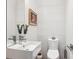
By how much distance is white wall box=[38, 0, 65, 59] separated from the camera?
3.28 m

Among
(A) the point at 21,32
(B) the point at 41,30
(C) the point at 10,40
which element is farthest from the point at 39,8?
(C) the point at 10,40

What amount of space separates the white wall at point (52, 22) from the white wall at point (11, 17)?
58.1 inches

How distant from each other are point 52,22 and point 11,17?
1.72 m

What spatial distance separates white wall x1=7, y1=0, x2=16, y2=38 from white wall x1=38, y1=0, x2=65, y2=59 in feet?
4.85

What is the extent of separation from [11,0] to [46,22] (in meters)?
1.69

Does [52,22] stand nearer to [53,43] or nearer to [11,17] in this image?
[53,43]

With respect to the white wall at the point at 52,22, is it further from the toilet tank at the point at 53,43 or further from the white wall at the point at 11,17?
the white wall at the point at 11,17

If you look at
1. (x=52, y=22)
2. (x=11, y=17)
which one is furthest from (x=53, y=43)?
(x=11, y=17)

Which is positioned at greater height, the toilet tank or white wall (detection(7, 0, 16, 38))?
white wall (detection(7, 0, 16, 38))

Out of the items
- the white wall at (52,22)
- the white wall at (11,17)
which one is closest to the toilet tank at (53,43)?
the white wall at (52,22)

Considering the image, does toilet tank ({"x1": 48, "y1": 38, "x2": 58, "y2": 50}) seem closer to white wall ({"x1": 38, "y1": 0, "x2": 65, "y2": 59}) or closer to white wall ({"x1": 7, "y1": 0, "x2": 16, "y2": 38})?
white wall ({"x1": 38, "y1": 0, "x2": 65, "y2": 59})

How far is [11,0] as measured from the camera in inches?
77.6

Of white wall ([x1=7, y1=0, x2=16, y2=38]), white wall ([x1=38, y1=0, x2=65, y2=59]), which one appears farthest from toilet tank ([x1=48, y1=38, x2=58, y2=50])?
white wall ([x1=7, y1=0, x2=16, y2=38])
